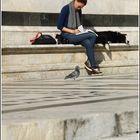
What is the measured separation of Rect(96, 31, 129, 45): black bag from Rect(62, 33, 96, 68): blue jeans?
0.44 meters

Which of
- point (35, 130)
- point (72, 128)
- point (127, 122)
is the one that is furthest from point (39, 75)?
point (35, 130)

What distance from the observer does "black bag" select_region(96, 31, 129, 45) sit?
11172mm

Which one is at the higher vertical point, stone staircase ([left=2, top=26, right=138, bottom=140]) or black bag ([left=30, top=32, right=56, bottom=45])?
black bag ([left=30, top=32, right=56, bottom=45])

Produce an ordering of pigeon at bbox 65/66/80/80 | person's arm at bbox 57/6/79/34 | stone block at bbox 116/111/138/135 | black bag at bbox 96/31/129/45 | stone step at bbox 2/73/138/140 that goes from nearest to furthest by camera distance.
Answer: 1. stone step at bbox 2/73/138/140
2. stone block at bbox 116/111/138/135
3. pigeon at bbox 65/66/80/80
4. person's arm at bbox 57/6/79/34
5. black bag at bbox 96/31/129/45

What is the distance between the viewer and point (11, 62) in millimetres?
10242

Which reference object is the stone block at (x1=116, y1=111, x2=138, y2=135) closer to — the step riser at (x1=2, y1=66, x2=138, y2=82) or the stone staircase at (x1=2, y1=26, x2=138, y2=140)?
the stone staircase at (x1=2, y1=26, x2=138, y2=140)

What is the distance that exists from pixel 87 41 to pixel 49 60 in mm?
746

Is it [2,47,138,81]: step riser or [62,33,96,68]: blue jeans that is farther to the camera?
[62,33,96,68]: blue jeans

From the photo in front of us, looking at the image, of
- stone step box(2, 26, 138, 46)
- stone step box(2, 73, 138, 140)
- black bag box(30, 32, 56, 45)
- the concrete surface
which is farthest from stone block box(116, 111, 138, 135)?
the concrete surface

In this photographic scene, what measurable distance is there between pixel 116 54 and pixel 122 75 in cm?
65

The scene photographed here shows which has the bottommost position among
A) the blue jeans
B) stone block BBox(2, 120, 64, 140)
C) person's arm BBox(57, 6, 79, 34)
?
stone block BBox(2, 120, 64, 140)

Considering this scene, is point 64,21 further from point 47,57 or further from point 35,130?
point 35,130

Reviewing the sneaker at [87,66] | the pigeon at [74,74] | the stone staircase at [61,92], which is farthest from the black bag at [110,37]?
the pigeon at [74,74]

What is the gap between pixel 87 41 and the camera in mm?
10695
